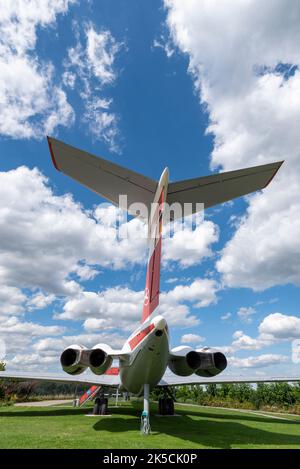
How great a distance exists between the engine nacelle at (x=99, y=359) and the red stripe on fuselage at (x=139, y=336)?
778mm

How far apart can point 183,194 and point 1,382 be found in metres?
26.6

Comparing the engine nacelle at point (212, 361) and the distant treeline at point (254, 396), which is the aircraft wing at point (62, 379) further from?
the distant treeline at point (254, 396)

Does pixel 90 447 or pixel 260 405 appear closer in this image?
pixel 90 447

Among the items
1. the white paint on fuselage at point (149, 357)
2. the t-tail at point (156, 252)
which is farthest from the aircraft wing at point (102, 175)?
the white paint on fuselage at point (149, 357)

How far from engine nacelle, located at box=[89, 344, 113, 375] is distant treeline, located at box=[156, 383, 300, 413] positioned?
21398 mm

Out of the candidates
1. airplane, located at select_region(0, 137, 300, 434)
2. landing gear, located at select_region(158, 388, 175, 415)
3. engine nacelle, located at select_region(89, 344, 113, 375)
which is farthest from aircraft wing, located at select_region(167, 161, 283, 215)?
landing gear, located at select_region(158, 388, 175, 415)

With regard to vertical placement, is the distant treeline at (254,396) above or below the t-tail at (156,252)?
below

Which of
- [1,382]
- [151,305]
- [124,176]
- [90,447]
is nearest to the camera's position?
[90,447]

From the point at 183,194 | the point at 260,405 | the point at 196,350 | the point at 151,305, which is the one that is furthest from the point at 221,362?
the point at 260,405

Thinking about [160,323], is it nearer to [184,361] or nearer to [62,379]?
[184,361]

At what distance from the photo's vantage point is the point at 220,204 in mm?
10289

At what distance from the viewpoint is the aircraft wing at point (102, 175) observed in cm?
853

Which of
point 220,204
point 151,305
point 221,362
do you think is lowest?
point 221,362
